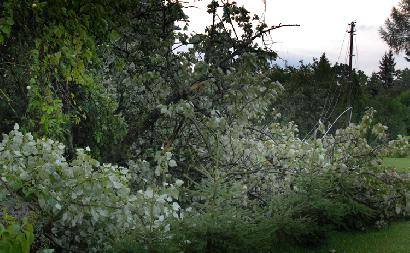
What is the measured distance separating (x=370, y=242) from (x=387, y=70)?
224 ft

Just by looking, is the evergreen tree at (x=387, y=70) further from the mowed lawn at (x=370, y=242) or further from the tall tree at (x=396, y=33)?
the mowed lawn at (x=370, y=242)

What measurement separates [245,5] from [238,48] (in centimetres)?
60

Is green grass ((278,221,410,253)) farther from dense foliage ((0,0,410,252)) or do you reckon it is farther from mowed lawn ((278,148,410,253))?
dense foliage ((0,0,410,252))

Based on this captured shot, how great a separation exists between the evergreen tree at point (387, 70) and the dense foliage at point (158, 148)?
6560 centimetres

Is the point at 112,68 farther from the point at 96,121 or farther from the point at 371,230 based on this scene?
the point at 371,230

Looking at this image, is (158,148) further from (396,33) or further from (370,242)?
(396,33)

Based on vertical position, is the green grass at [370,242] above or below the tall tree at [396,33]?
below

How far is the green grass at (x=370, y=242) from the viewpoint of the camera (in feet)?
20.6

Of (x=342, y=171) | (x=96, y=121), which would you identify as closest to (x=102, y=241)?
(x=96, y=121)

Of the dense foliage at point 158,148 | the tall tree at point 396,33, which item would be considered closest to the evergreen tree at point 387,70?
the tall tree at point 396,33

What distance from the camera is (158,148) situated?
767 cm

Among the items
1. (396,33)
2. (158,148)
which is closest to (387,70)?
(396,33)

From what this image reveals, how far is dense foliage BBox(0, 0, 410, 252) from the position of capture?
4.37 m

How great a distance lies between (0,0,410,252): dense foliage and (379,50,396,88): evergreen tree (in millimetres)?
65605
